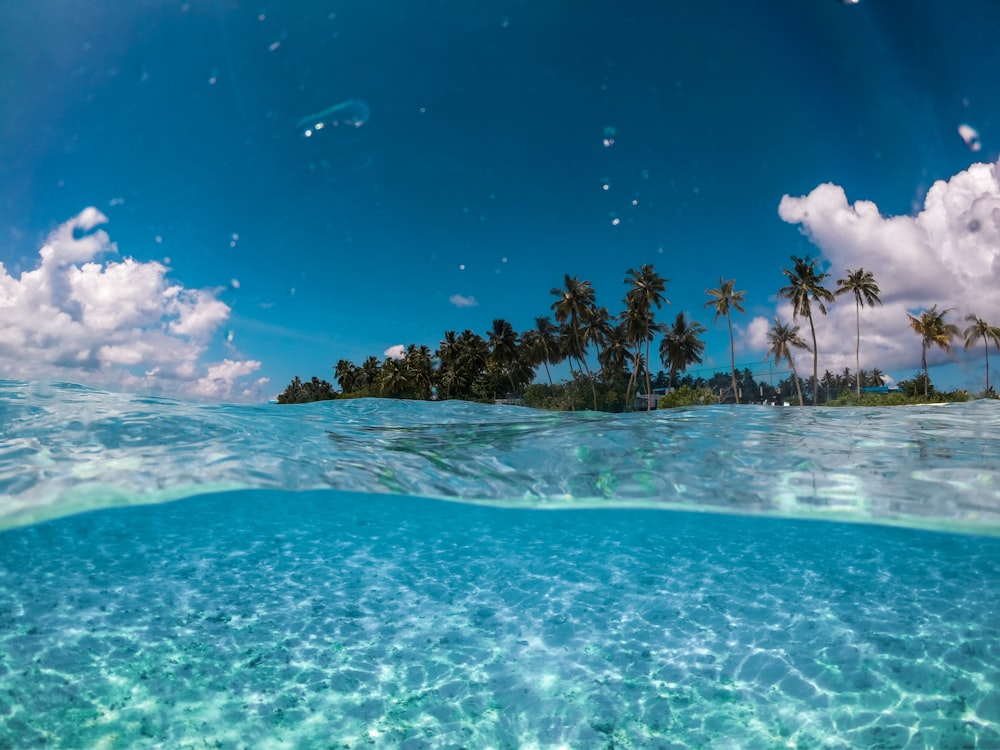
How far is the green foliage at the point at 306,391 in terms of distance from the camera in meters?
110

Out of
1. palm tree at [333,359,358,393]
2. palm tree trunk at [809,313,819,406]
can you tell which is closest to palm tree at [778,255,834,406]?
palm tree trunk at [809,313,819,406]

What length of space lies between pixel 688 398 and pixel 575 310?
1609 cm

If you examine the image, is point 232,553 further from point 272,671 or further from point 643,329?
point 643,329

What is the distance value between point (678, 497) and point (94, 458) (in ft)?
38.7

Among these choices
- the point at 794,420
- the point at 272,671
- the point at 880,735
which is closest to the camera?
the point at 880,735

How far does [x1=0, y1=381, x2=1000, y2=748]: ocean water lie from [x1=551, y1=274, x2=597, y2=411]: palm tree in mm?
43067

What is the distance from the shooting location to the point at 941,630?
930cm

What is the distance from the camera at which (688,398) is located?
5066cm

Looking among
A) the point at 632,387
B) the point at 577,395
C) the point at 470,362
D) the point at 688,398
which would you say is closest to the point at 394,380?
the point at 470,362

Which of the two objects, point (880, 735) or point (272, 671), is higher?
point (272, 671)

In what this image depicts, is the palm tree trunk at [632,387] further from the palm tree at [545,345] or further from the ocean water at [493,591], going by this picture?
the ocean water at [493,591]

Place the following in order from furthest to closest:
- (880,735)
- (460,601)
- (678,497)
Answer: (678,497), (460,601), (880,735)

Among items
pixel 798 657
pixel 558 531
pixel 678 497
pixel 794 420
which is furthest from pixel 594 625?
pixel 558 531

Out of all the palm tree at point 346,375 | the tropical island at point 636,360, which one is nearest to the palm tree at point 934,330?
the tropical island at point 636,360
